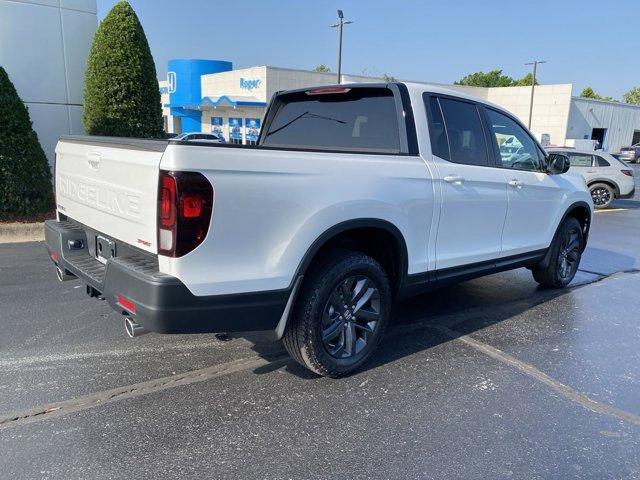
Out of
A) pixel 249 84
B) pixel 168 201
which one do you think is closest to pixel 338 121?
pixel 168 201

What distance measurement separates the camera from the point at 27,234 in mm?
7695

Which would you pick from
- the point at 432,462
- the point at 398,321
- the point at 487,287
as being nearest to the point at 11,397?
the point at 432,462

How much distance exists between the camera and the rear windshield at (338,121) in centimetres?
397

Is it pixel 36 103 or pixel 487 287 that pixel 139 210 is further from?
pixel 36 103

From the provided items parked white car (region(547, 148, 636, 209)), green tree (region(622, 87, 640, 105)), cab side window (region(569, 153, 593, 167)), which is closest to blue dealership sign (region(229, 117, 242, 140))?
cab side window (region(569, 153, 593, 167))

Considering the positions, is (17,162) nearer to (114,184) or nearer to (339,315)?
(114,184)

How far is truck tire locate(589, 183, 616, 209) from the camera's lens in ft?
47.5

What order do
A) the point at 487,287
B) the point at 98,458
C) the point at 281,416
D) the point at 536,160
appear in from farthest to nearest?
the point at 487,287, the point at 536,160, the point at 281,416, the point at 98,458

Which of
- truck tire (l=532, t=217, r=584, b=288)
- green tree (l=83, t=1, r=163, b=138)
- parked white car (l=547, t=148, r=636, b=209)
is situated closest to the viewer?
truck tire (l=532, t=217, r=584, b=288)

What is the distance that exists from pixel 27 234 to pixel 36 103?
318cm

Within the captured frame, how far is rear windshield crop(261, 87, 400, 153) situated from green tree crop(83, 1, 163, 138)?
5490 millimetres

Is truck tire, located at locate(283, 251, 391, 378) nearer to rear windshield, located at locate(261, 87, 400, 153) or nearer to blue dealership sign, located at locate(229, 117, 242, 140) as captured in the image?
rear windshield, located at locate(261, 87, 400, 153)

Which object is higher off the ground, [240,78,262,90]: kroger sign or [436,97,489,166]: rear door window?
[240,78,262,90]: kroger sign

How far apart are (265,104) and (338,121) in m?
29.2
